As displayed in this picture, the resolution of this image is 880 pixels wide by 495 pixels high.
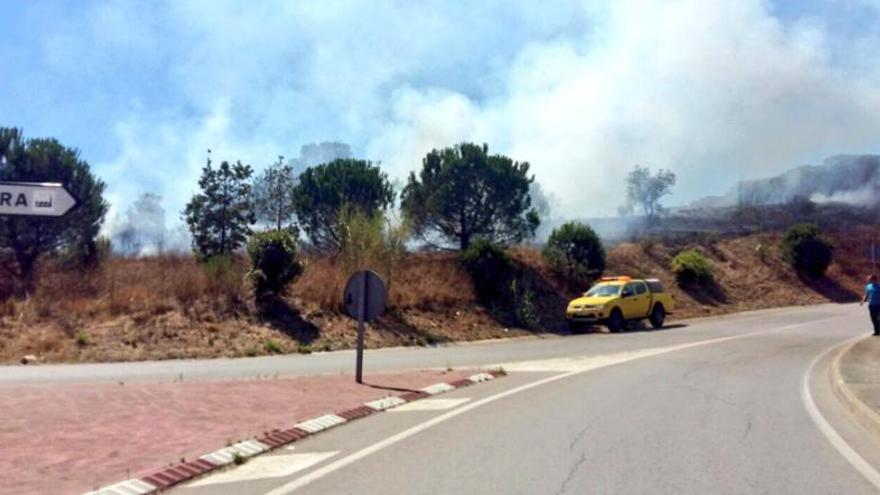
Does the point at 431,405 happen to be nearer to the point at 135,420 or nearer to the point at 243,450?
the point at 135,420

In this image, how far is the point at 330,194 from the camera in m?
41.2

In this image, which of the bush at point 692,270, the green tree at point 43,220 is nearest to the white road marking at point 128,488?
the green tree at point 43,220

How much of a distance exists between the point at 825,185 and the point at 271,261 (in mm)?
57108

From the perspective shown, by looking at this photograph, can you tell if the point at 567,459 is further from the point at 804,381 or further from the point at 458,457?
the point at 804,381

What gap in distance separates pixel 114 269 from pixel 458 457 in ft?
86.8

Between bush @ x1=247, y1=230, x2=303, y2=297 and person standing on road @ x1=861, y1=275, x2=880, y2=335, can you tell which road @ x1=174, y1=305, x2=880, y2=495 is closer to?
person standing on road @ x1=861, y1=275, x2=880, y2=335

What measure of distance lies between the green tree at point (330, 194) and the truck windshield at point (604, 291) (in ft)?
34.0

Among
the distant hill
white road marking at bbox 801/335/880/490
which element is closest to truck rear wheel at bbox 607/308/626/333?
white road marking at bbox 801/335/880/490

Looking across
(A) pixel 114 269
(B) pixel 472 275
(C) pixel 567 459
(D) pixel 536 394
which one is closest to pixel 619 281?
(B) pixel 472 275

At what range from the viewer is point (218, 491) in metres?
8.07

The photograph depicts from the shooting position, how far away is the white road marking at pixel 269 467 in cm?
856

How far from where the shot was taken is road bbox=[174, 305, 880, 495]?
8297 millimetres

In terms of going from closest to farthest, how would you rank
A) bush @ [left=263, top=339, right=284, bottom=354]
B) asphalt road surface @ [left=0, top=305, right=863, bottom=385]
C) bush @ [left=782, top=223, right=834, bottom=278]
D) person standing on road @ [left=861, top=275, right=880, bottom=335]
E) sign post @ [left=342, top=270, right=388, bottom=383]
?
sign post @ [left=342, top=270, right=388, bottom=383] → asphalt road surface @ [left=0, top=305, right=863, bottom=385] → person standing on road @ [left=861, top=275, right=880, bottom=335] → bush @ [left=263, top=339, right=284, bottom=354] → bush @ [left=782, top=223, right=834, bottom=278]

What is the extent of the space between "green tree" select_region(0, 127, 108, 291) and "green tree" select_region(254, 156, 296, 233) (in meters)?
10.3
